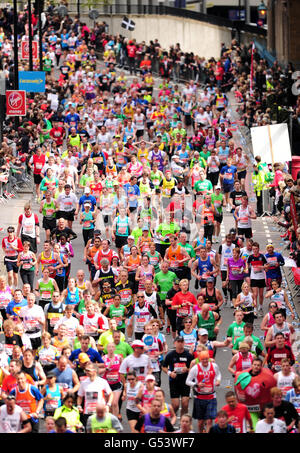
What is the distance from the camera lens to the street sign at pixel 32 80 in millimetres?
39344

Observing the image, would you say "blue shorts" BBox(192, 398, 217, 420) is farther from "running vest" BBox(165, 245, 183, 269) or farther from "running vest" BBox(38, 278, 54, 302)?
"running vest" BBox(165, 245, 183, 269)

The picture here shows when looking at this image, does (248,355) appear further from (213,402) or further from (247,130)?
(247,130)

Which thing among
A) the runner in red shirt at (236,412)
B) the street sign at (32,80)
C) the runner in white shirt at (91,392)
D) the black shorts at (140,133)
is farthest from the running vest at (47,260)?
the street sign at (32,80)

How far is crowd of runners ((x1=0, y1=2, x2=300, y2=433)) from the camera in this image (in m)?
15.7

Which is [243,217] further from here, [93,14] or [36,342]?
[93,14]

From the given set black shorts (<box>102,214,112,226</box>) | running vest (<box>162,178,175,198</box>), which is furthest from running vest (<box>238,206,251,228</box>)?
black shorts (<box>102,214,112,226</box>)

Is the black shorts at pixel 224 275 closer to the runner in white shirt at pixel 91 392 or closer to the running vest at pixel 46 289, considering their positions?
the running vest at pixel 46 289

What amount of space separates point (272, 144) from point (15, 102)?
8.22m

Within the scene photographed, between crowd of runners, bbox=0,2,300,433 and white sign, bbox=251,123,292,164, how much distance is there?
277 mm

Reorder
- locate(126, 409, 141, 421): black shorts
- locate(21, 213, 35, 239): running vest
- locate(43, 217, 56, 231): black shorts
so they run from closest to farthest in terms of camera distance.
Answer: locate(126, 409, 141, 421): black shorts, locate(21, 213, 35, 239): running vest, locate(43, 217, 56, 231): black shorts

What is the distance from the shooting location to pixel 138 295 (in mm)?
19062

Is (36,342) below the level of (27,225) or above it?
below

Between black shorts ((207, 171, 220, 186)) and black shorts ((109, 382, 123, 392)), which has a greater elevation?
black shorts ((207, 171, 220, 186))

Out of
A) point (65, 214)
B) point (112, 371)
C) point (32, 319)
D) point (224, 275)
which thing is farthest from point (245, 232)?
point (112, 371)
